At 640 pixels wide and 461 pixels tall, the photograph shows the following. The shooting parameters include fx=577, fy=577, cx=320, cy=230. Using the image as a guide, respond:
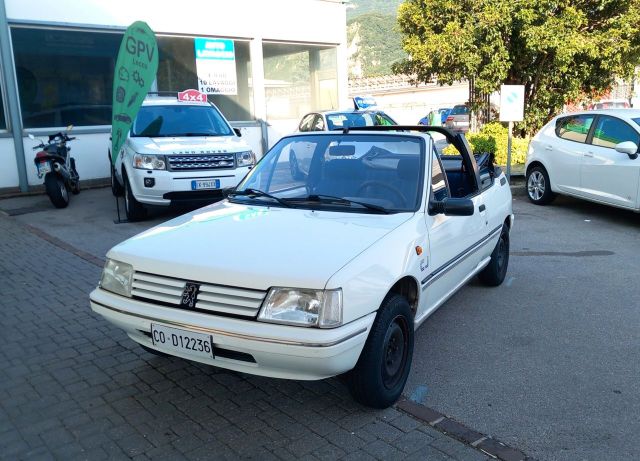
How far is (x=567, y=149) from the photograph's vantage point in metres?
9.43

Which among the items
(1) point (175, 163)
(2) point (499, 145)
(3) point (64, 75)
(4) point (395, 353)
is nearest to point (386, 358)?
(4) point (395, 353)

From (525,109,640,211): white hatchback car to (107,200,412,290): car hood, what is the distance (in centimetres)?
584

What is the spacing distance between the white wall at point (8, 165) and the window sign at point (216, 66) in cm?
503

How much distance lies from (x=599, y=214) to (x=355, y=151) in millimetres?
6759

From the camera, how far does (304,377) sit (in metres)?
3.09

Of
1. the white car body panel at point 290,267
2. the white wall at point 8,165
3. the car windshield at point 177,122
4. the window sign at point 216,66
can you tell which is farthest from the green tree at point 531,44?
the white car body panel at point 290,267

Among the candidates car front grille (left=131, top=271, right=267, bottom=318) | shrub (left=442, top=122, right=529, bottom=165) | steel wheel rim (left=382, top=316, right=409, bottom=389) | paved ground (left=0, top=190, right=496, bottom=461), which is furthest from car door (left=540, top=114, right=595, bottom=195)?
car front grille (left=131, top=271, right=267, bottom=318)

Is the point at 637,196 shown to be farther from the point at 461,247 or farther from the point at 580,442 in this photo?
the point at 580,442

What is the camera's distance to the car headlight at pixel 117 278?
3.49 metres

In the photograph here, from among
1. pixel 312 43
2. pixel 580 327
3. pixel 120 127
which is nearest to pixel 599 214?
pixel 580 327

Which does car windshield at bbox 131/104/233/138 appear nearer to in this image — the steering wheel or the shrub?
the steering wheel

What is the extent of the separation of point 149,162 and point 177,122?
1.35 meters

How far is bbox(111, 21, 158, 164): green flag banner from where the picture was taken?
782 cm

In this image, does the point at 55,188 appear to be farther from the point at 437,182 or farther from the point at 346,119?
the point at 437,182
